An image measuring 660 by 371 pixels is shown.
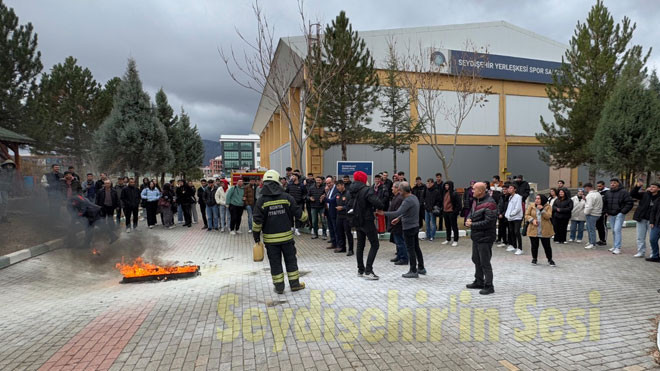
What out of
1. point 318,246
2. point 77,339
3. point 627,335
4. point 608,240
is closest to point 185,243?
point 318,246

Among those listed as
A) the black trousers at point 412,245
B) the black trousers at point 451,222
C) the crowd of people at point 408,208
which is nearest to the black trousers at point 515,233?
the crowd of people at point 408,208

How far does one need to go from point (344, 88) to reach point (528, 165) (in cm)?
1979

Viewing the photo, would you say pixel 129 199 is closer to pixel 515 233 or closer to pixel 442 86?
pixel 515 233

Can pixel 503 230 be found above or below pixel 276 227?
below

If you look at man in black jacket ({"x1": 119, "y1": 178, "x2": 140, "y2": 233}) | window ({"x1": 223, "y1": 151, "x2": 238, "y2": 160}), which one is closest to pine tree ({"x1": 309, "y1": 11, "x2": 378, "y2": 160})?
man in black jacket ({"x1": 119, "y1": 178, "x2": 140, "y2": 233})

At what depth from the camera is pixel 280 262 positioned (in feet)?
18.6

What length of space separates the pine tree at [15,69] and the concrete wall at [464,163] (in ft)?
81.7

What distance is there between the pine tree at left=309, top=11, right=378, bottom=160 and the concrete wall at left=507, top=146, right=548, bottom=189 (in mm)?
15783

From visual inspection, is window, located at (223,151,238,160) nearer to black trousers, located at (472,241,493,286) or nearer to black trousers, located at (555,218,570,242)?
black trousers, located at (555,218,570,242)

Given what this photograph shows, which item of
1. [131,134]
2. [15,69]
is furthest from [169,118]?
[131,134]

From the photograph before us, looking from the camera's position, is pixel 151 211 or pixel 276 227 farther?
pixel 151 211

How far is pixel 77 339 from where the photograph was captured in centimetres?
421

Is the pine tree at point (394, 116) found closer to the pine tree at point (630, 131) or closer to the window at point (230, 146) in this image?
the pine tree at point (630, 131)

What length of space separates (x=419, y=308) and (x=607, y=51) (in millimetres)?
21798
